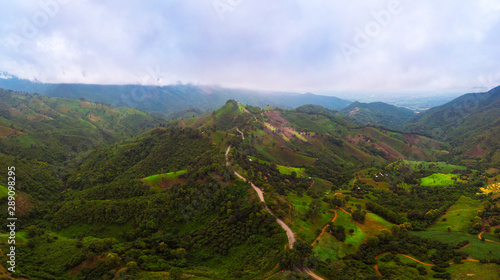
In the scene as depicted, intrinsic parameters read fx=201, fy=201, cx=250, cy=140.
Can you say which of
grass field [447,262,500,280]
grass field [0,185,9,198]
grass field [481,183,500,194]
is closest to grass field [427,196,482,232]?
grass field [481,183,500,194]

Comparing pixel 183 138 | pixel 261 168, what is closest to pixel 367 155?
pixel 261 168

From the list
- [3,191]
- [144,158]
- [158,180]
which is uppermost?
[144,158]

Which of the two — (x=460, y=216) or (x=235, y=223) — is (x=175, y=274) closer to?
(x=235, y=223)

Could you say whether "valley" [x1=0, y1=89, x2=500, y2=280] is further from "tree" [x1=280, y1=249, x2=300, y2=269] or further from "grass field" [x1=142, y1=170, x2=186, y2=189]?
"grass field" [x1=142, y1=170, x2=186, y2=189]

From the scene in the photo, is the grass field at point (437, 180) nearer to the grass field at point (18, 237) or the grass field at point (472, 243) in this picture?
the grass field at point (472, 243)

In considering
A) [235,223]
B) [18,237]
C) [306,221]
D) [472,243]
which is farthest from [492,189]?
[18,237]

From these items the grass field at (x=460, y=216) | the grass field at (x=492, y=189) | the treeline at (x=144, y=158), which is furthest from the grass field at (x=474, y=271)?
the treeline at (x=144, y=158)
